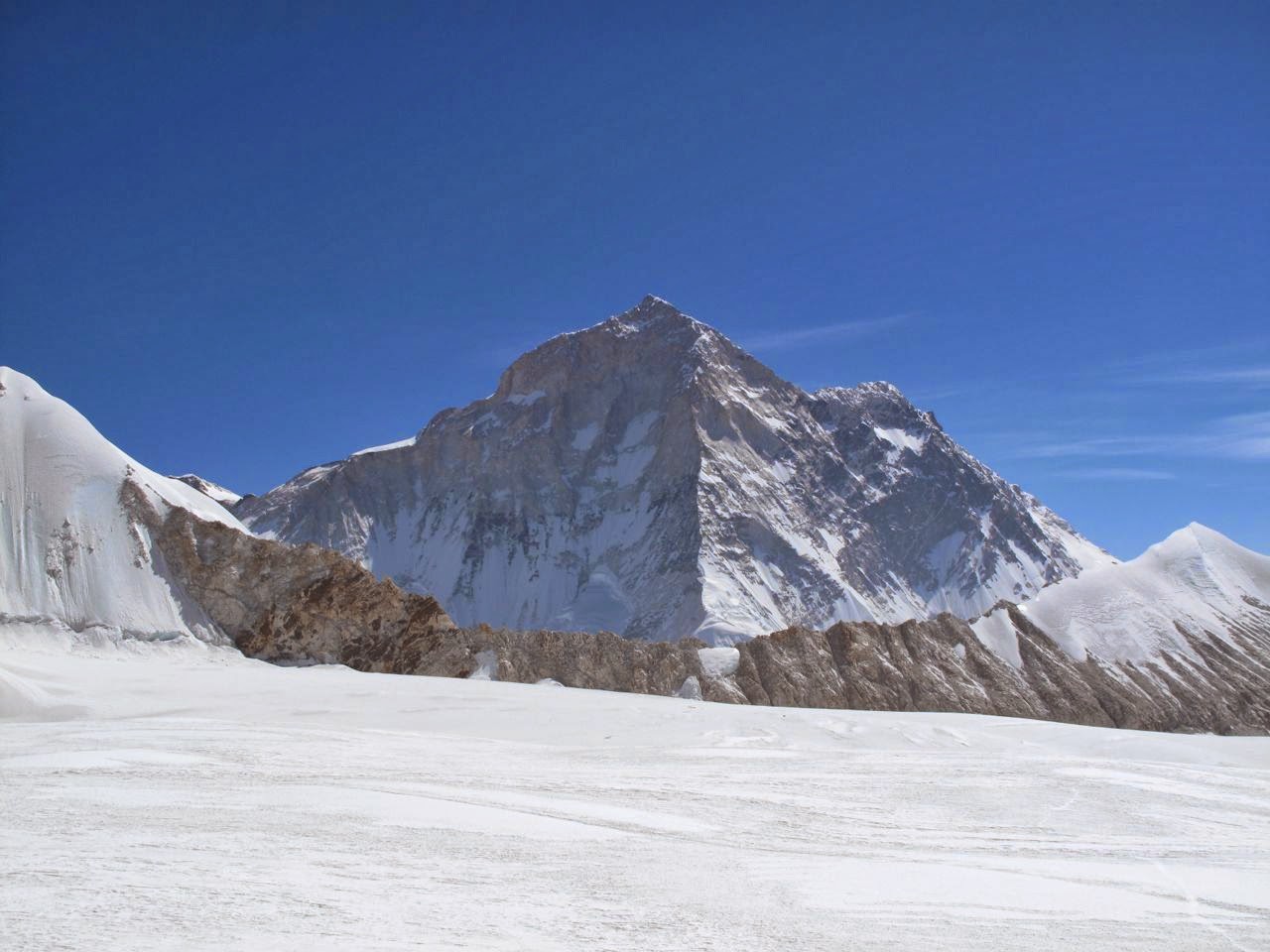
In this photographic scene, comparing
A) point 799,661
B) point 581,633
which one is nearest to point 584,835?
point 799,661

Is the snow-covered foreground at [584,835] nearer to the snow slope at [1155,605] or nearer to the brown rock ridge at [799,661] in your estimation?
the brown rock ridge at [799,661]

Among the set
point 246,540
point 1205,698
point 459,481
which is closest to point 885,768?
point 246,540

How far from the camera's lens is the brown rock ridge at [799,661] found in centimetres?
4444

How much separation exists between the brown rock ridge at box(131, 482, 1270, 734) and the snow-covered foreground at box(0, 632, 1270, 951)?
19840mm

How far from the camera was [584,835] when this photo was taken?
1138 centimetres

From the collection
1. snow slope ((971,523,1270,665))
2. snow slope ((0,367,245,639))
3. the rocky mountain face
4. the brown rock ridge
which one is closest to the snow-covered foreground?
snow slope ((0,367,245,639))

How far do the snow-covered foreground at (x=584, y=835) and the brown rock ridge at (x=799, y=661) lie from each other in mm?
19840

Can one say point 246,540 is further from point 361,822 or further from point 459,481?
point 459,481

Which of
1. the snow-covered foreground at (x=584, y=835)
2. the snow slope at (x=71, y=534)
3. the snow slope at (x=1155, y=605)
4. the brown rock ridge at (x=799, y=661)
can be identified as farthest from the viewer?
the snow slope at (x=1155, y=605)

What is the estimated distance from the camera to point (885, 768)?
19.5 meters

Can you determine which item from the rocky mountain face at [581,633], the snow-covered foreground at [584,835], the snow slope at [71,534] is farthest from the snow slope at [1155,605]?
the snow slope at [71,534]

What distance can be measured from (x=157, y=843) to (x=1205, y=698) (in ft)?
172

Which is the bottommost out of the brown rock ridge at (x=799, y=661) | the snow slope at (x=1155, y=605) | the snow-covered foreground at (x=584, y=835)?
the snow-covered foreground at (x=584, y=835)

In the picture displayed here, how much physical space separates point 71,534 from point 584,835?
3293 centimetres
